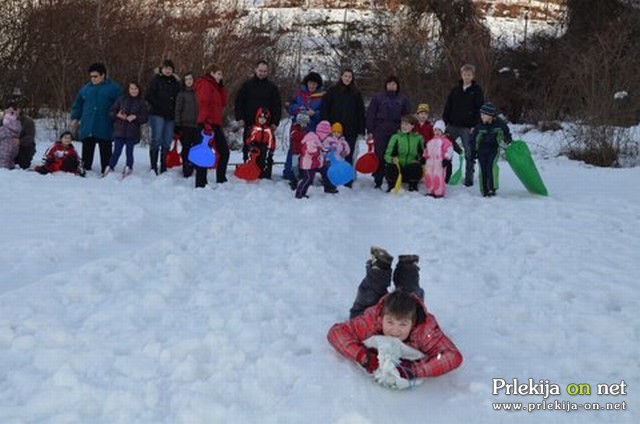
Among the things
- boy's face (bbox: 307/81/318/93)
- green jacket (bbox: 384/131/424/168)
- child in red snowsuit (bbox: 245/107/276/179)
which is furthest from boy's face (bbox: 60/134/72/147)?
green jacket (bbox: 384/131/424/168)

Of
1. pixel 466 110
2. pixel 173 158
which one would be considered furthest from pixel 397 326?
pixel 173 158

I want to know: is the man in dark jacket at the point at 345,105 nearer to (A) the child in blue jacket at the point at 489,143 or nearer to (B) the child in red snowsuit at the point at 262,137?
(B) the child in red snowsuit at the point at 262,137

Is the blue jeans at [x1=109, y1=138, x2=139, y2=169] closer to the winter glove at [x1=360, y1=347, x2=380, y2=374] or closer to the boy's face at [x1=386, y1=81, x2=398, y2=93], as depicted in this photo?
the boy's face at [x1=386, y1=81, x2=398, y2=93]

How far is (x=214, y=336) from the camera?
13.2ft

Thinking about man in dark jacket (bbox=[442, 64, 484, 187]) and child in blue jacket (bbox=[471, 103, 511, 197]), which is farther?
man in dark jacket (bbox=[442, 64, 484, 187])

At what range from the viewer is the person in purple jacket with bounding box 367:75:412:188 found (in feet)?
31.6

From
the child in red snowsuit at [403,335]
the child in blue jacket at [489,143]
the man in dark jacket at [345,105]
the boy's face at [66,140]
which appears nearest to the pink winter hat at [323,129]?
the man in dark jacket at [345,105]

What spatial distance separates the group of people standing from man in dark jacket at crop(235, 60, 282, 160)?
1cm

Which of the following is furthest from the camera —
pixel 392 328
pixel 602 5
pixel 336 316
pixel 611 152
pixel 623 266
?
pixel 602 5

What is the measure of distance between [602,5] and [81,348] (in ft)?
80.2

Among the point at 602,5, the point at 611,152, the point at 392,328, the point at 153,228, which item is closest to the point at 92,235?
the point at 153,228

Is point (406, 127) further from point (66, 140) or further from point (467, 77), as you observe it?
point (66, 140)

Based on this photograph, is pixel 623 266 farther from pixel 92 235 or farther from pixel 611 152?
pixel 611 152

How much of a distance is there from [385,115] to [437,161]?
45.9 inches
